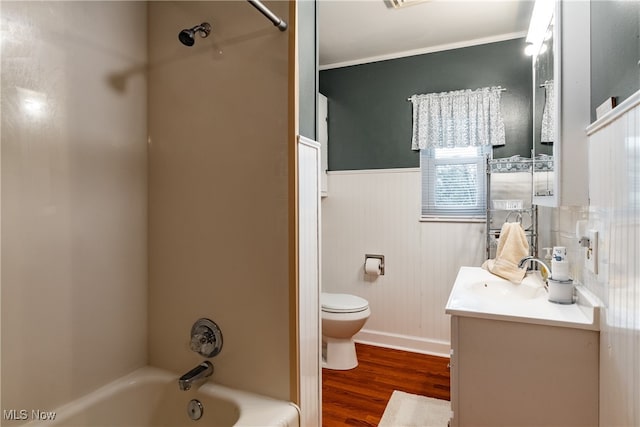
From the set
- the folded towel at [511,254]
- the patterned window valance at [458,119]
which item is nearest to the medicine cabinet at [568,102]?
the folded towel at [511,254]

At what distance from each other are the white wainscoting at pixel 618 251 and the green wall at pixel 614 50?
0.09 metres

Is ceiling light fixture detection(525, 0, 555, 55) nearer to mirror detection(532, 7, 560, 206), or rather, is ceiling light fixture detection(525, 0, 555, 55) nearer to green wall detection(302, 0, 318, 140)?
mirror detection(532, 7, 560, 206)

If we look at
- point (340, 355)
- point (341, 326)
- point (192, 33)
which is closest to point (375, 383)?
point (340, 355)

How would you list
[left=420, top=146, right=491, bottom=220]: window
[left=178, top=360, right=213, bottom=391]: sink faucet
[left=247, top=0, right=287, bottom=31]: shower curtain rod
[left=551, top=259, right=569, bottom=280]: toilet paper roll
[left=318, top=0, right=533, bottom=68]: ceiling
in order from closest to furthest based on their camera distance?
[left=247, top=0, right=287, bottom=31]: shower curtain rod → [left=178, top=360, right=213, bottom=391]: sink faucet → [left=551, top=259, right=569, bottom=280]: toilet paper roll → [left=318, top=0, right=533, bottom=68]: ceiling → [left=420, top=146, right=491, bottom=220]: window

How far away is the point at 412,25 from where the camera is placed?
2.57 meters

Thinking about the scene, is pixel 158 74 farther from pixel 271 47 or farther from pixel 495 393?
pixel 495 393

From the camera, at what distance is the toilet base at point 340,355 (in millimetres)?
2645

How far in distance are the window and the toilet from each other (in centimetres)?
98

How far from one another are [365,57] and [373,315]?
2.28 metres

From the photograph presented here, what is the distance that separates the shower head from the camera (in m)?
1.32

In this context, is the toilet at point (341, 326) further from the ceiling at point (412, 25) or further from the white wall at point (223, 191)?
the ceiling at point (412, 25)

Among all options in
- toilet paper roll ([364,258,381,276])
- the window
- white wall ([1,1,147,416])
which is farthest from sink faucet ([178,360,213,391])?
the window

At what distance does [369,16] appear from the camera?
2.44 metres

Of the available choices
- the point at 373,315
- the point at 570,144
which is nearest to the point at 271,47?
the point at 570,144
